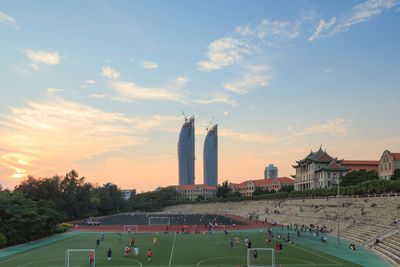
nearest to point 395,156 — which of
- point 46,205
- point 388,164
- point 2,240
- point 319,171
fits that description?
point 388,164

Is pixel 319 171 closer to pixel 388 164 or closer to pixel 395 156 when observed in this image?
pixel 388 164

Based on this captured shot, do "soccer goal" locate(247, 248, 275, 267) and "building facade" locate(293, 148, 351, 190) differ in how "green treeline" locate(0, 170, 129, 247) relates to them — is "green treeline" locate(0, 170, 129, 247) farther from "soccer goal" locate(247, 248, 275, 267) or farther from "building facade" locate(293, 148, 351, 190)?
"building facade" locate(293, 148, 351, 190)

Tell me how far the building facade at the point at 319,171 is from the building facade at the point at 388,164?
1151 cm

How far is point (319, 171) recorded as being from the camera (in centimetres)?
12025

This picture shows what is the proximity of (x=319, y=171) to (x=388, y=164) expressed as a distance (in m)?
23.2

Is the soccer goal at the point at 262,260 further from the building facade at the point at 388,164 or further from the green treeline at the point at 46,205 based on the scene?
the building facade at the point at 388,164

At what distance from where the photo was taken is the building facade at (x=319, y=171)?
116188 millimetres

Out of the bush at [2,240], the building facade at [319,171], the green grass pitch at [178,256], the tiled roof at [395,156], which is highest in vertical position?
the tiled roof at [395,156]

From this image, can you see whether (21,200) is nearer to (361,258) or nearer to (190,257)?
(190,257)

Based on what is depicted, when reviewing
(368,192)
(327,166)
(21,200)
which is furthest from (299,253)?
(327,166)

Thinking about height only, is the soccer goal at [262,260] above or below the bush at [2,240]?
below

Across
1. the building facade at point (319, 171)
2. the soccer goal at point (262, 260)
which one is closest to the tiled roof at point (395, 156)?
the building facade at point (319, 171)

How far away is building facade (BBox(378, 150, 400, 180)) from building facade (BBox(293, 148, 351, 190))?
→ 11515 mm

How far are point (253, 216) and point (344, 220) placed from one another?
151 feet
